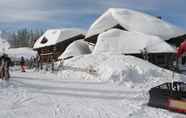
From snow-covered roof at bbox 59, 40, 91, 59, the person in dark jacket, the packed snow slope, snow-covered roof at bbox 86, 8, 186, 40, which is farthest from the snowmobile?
snow-covered roof at bbox 59, 40, 91, 59

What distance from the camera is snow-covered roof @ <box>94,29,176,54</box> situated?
33.2 metres

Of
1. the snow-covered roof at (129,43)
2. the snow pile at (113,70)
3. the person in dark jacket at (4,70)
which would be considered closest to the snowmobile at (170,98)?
the snow pile at (113,70)

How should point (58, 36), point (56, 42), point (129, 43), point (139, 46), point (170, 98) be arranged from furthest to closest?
point (58, 36) < point (56, 42) < point (129, 43) < point (139, 46) < point (170, 98)

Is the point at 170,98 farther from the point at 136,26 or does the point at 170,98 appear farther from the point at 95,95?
the point at 136,26

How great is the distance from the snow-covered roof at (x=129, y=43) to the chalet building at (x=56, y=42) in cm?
1203

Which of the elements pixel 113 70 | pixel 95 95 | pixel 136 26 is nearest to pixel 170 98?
pixel 95 95

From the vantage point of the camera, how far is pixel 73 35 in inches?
1891

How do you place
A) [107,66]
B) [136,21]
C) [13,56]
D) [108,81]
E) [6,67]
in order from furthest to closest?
[13,56] < [136,21] < [107,66] < [108,81] < [6,67]

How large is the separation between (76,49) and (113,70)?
18.6 m

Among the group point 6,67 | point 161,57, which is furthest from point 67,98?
point 161,57

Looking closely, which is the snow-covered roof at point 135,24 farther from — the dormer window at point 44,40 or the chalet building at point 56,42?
the dormer window at point 44,40

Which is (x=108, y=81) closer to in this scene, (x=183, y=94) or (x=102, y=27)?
(x=183, y=94)

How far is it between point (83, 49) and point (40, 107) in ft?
96.4

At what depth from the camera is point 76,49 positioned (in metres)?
39.4
